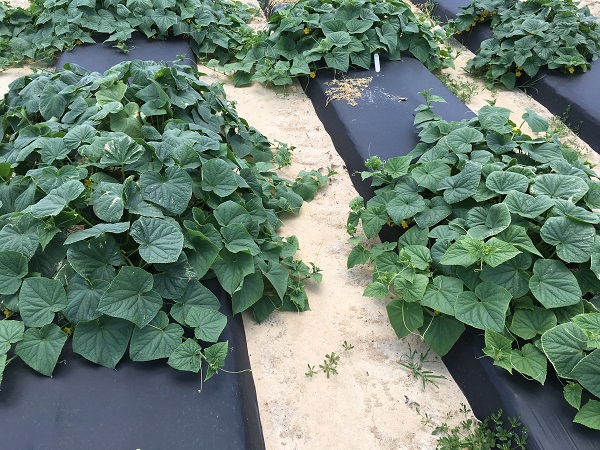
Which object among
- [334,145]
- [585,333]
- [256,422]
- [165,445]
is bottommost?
[334,145]

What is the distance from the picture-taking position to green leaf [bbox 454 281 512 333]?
2.38 meters

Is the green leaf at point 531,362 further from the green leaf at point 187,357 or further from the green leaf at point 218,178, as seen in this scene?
the green leaf at point 218,178

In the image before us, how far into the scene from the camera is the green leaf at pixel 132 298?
7.12 feet

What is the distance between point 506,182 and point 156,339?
186 centimetres

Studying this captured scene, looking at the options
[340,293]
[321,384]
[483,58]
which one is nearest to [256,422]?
[321,384]

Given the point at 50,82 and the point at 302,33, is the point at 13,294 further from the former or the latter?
the point at 302,33

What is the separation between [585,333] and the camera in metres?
2.12

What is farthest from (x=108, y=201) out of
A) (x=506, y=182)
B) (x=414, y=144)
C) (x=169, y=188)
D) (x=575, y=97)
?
(x=575, y=97)

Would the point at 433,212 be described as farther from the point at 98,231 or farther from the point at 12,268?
the point at 12,268

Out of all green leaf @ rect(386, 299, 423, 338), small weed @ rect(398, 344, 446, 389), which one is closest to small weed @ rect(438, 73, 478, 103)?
green leaf @ rect(386, 299, 423, 338)

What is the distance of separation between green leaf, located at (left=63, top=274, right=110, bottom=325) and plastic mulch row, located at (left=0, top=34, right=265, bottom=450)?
0.13 metres

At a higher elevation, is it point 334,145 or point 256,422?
point 256,422

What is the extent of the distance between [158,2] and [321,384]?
4.64 m

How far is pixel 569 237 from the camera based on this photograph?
2475mm
